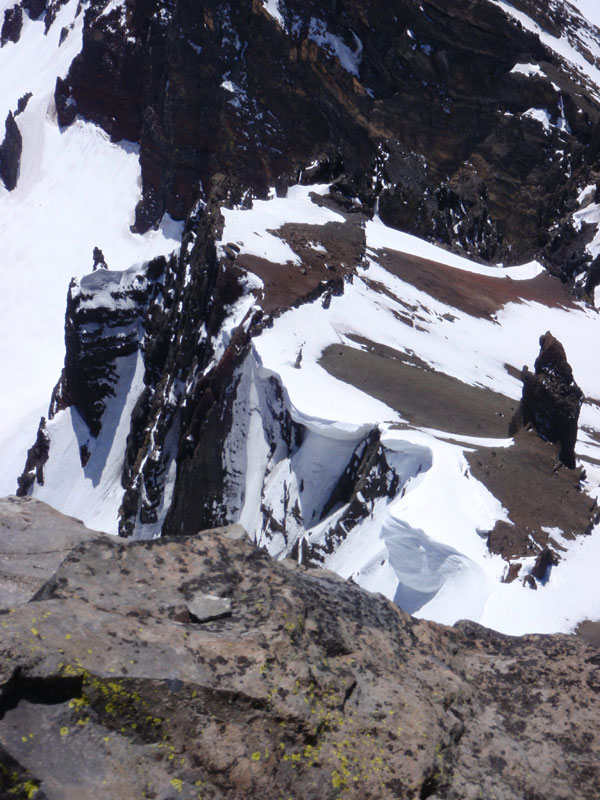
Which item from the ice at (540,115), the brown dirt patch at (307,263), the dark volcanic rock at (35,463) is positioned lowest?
the dark volcanic rock at (35,463)

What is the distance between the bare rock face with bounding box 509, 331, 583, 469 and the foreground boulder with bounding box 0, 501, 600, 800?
6.88m

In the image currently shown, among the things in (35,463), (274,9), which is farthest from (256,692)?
(274,9)

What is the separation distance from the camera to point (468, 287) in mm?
20484

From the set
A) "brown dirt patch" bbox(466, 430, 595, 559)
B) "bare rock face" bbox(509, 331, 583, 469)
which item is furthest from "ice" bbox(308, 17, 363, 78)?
"brown dirt patch" bbox(466, 430, 595, 559)

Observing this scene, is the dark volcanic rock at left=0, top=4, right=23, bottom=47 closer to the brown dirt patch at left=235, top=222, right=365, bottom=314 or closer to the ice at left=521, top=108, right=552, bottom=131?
the ice at left=521, top=108, right=552, bottom=131

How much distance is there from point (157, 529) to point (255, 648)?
1216 centimetres

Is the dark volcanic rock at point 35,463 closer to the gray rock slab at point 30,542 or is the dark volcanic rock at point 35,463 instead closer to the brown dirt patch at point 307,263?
the brown dirt patch at point 307,263

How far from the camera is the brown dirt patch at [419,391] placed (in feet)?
36.8

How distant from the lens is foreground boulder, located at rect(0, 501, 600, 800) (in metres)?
2.65

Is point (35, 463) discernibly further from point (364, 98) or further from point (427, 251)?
point (364, 98)

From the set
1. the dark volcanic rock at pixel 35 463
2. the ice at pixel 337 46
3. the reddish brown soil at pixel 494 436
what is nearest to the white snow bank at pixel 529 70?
the ice at pixel 337 46

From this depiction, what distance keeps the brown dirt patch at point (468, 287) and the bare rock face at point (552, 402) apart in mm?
7800

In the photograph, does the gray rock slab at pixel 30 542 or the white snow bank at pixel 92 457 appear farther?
the white snow bank at pixel 92 457

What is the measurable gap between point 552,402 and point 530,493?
2.00m
